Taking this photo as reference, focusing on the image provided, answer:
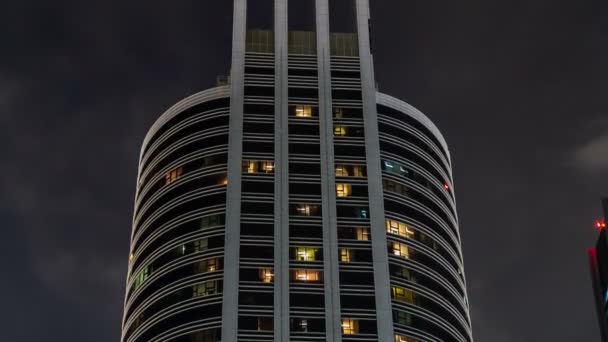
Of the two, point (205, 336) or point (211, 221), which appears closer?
point (205, 336)

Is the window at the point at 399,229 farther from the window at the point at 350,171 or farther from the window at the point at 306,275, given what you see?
the window at the point at 306,275

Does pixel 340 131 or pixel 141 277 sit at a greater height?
pixel 340 131

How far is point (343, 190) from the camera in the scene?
628 ft

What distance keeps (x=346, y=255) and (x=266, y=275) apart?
1384 cm

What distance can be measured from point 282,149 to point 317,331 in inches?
1402

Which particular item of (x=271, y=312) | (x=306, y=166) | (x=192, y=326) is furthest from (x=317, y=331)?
(x=306, y=166)

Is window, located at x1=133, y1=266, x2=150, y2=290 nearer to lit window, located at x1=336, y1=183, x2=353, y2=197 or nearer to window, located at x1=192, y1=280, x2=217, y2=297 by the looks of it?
window, located at x1=192, y1=280, x2=217, y2=297

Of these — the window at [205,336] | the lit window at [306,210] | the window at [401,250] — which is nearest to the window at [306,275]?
the lit window at [306,210]

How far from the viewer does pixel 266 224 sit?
186125 mm

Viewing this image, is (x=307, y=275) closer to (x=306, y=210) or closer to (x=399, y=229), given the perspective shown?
(x=306, y=210)

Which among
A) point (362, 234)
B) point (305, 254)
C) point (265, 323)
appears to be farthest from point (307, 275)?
point (362, 234)

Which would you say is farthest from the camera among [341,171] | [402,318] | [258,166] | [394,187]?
[394,187]

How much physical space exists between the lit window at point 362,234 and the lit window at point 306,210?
7853 millimetres

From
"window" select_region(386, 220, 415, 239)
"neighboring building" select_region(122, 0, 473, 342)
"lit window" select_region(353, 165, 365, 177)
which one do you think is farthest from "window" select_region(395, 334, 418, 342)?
"lit window" select_region(353, 165, 365, 177)
